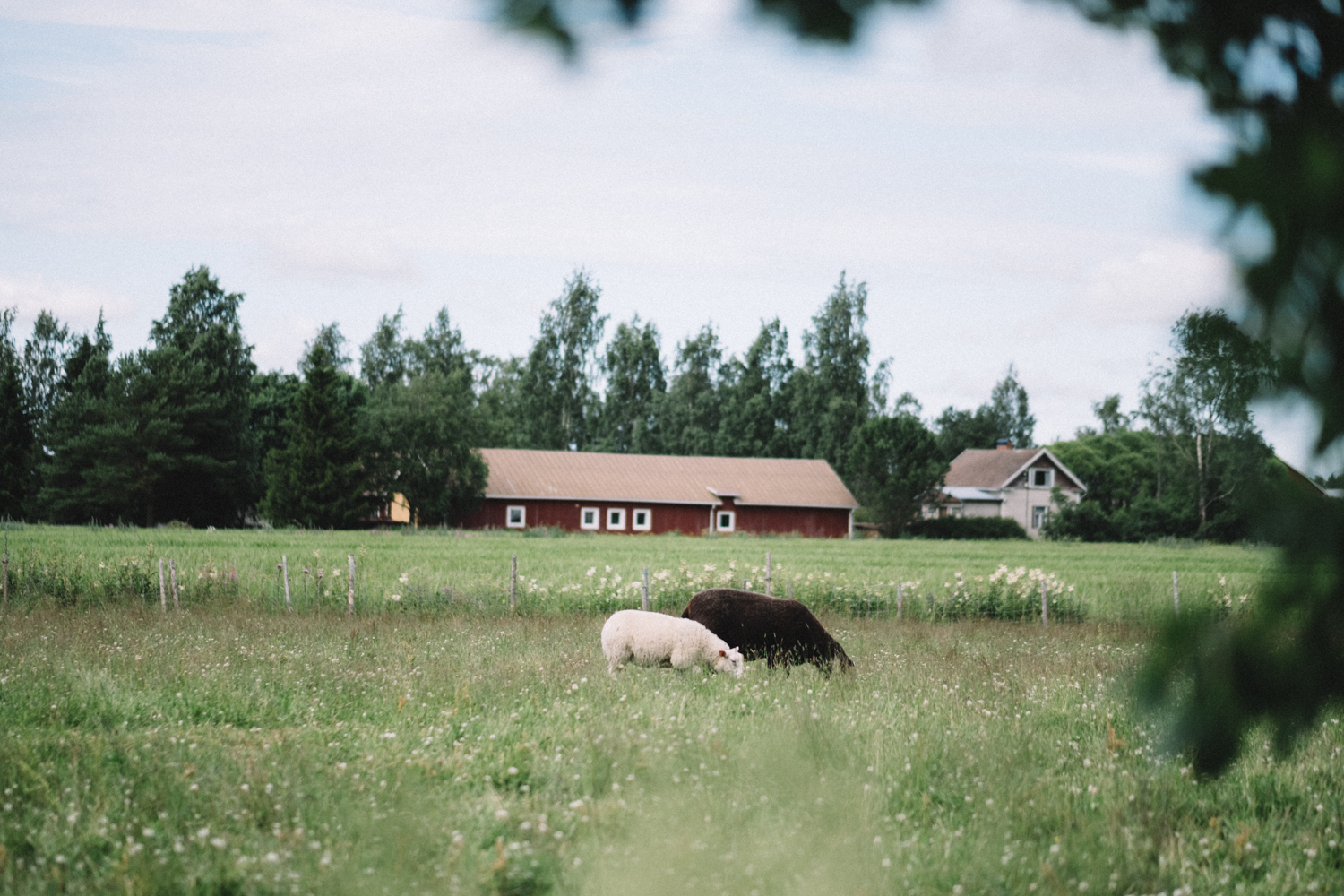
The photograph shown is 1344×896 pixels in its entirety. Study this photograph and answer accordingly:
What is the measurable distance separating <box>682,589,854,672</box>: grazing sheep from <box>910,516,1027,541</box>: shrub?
5252 centimetres

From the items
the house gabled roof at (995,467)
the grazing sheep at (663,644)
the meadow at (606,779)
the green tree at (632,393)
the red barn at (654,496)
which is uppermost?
the green tree at (632,393)

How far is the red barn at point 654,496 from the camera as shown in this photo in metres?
59.2

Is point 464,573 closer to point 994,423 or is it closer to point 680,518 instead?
point 680,518

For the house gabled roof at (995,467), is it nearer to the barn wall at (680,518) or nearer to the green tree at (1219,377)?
the barn wall at (680,518)

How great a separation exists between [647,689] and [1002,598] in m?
14.3

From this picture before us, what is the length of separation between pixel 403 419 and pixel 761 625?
147 feet

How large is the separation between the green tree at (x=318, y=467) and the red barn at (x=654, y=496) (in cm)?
832

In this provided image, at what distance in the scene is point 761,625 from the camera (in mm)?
13844

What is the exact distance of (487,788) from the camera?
7.36 m

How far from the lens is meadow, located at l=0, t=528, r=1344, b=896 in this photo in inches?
222

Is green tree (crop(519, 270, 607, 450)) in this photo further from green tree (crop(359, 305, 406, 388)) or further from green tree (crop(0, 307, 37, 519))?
green tree (crop(0, 307, 37, 519))

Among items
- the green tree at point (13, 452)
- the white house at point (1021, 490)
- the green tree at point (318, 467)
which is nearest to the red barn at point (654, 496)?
the green tree at point (318, 467)

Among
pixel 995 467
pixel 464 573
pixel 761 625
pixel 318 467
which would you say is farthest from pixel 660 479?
pixel 761 625

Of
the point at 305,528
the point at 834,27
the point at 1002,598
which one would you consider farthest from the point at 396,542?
the point at 834,27
